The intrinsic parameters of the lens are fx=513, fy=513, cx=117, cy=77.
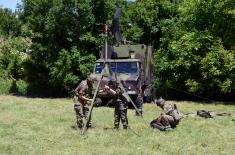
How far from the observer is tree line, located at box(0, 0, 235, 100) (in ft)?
81.0

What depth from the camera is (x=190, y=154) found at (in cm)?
1008

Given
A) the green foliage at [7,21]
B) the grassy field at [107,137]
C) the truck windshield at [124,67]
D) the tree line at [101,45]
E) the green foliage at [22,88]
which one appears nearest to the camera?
the grassy field at [107,137]

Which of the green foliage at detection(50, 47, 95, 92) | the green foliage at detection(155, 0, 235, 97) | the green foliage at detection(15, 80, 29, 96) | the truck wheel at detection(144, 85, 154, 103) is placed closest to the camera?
the truck wheel at detection(144, 85, 154, 103)

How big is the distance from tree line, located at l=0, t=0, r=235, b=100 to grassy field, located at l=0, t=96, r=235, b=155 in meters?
8.43

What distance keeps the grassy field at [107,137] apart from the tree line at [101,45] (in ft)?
27.7

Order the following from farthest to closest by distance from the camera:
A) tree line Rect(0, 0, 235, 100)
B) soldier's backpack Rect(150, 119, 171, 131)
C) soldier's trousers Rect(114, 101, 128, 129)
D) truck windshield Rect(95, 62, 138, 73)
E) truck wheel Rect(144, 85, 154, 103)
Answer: tree line Rect(0, 0, 235, 100) < truck wheel Rect(144, 85, 154, 103) < truck windshield Rect(95, 62, 138, 73) < soldier's trousers Rect(114, 101, 128, 129) < soldier's backpack Rect(150, 119, 171, 131)

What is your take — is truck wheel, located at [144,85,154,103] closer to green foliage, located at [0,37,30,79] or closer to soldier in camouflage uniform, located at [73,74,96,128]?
soldier in camouflage uniform, located at [73,74,96,128]

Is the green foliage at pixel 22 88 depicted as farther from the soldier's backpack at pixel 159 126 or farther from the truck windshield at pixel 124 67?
the soldier's backpack at pixel 159 126

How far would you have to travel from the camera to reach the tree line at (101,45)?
24703mm

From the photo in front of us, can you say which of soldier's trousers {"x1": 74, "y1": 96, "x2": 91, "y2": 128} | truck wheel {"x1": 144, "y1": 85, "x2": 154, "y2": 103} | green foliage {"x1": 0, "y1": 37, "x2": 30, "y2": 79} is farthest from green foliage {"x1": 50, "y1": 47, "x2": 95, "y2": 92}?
soldier's trousers {"x1": 74, "y1": 96, "x2": 91, "y2": 128}

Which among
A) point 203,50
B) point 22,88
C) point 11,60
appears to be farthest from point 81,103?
point 11,60

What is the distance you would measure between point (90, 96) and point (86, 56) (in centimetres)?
1347

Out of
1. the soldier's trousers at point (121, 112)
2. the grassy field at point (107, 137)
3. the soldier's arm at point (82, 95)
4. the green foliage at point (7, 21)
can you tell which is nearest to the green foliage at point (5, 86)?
the grassy field at point (107, 137)

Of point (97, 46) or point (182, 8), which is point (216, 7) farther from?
point (97, 46)
